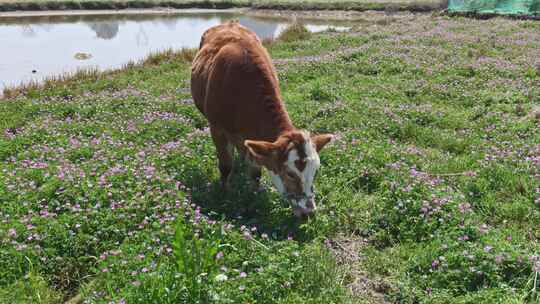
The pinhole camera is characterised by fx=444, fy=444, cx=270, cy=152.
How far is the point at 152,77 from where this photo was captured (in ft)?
52.0

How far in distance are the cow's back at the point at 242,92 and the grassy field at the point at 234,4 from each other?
4152 centimetres

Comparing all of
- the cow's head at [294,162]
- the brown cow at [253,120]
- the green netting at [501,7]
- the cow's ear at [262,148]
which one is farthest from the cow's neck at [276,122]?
the green netting at [501,7]

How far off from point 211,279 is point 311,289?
1.16m

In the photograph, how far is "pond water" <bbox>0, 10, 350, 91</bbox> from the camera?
68.6 ft

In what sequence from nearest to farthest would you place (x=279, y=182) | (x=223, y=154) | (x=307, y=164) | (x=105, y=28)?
1. (x=307, y=164)
2. (x=279, y=182)
3. (x=223, y=154)
4. (x=105, y=28)

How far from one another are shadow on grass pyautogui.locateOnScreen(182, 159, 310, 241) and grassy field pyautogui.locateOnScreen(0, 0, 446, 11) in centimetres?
4218

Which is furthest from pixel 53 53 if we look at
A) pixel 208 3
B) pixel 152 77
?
pixel 208 3

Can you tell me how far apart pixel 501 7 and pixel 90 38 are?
94.6ft

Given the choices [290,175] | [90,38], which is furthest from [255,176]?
[90,38]

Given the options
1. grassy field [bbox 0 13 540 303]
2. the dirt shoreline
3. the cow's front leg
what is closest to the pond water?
the dirt shoreline

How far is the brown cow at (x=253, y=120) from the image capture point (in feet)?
18.2

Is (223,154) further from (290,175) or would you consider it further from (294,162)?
(294,162)

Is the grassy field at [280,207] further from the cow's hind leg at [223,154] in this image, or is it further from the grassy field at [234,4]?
the grassy field at [234,4]

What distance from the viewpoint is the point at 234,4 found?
2199 inches
